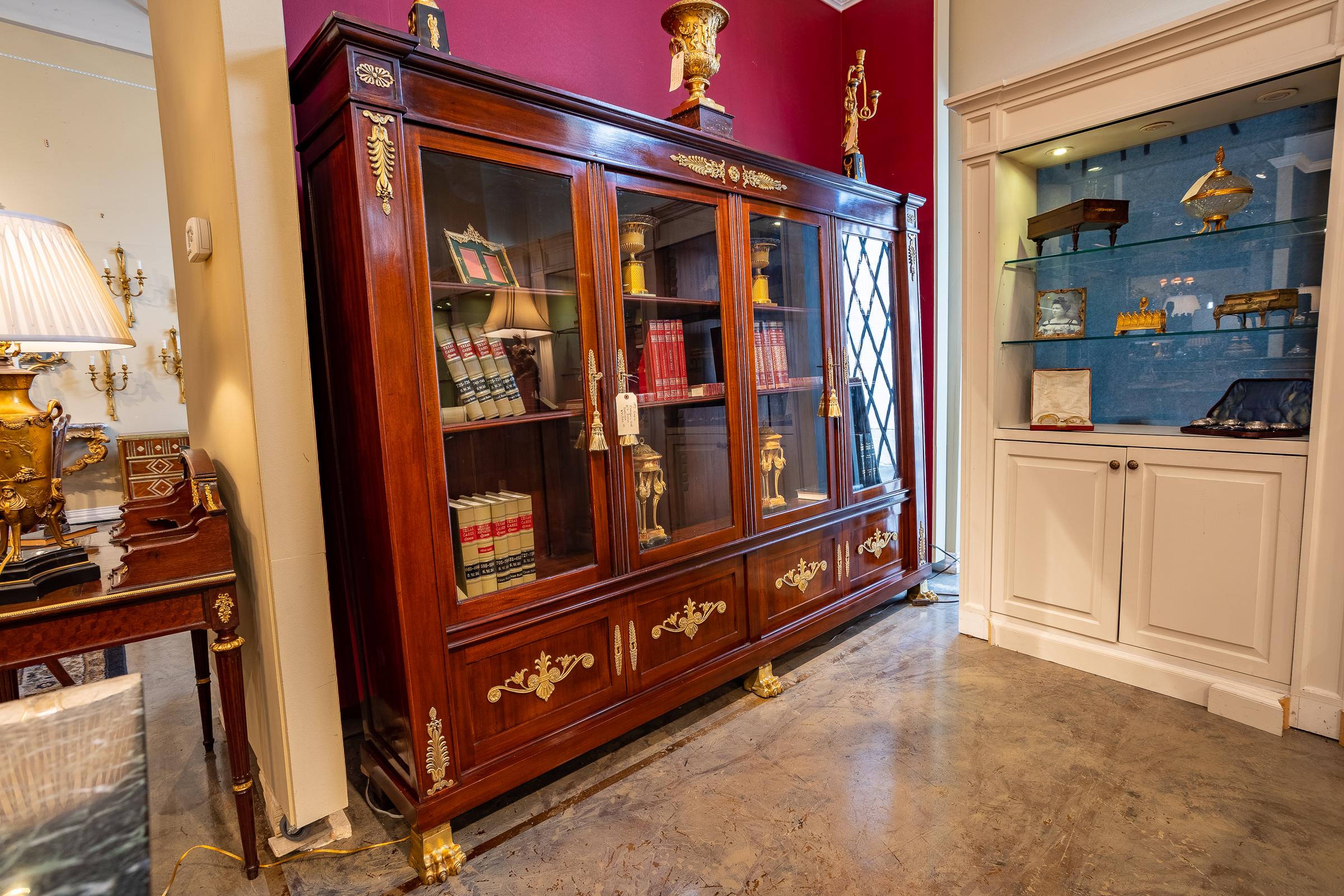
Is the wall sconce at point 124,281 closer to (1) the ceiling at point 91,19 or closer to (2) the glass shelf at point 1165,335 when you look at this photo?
(1) the ceiling at point 91,19

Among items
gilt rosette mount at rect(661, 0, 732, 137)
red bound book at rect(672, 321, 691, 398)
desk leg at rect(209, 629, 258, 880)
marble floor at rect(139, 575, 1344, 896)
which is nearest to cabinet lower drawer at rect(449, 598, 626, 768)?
marble floor at rect(139, 575, 1344, 896)

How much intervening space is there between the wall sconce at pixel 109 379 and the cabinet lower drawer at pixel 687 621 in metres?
4.91

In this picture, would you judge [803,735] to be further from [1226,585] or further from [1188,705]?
[1226,585]

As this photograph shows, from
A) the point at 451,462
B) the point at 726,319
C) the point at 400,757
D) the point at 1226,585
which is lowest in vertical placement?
the point at 400,757

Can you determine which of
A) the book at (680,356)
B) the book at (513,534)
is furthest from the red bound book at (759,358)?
the book at (513,534)

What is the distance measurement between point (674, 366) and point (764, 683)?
124 cm

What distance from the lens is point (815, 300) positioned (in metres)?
2.72

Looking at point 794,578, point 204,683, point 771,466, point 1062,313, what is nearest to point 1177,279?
point 1062,313

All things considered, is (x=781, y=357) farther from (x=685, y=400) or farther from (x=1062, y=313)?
(x=1062, y=313)

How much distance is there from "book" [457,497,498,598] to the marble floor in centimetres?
67

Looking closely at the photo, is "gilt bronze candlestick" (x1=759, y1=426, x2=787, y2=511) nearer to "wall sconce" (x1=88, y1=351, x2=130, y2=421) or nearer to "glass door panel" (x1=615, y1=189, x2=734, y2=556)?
"glass door panel" (x1=615, y1=189, x2=734, y2=556)

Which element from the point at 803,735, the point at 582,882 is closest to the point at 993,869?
the point at 803,735

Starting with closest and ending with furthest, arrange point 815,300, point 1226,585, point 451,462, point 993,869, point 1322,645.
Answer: point 993,869 → point 451,462 → point 1322,645 → point 1226,585 → point 815,300

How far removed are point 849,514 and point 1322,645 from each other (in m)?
1.53
